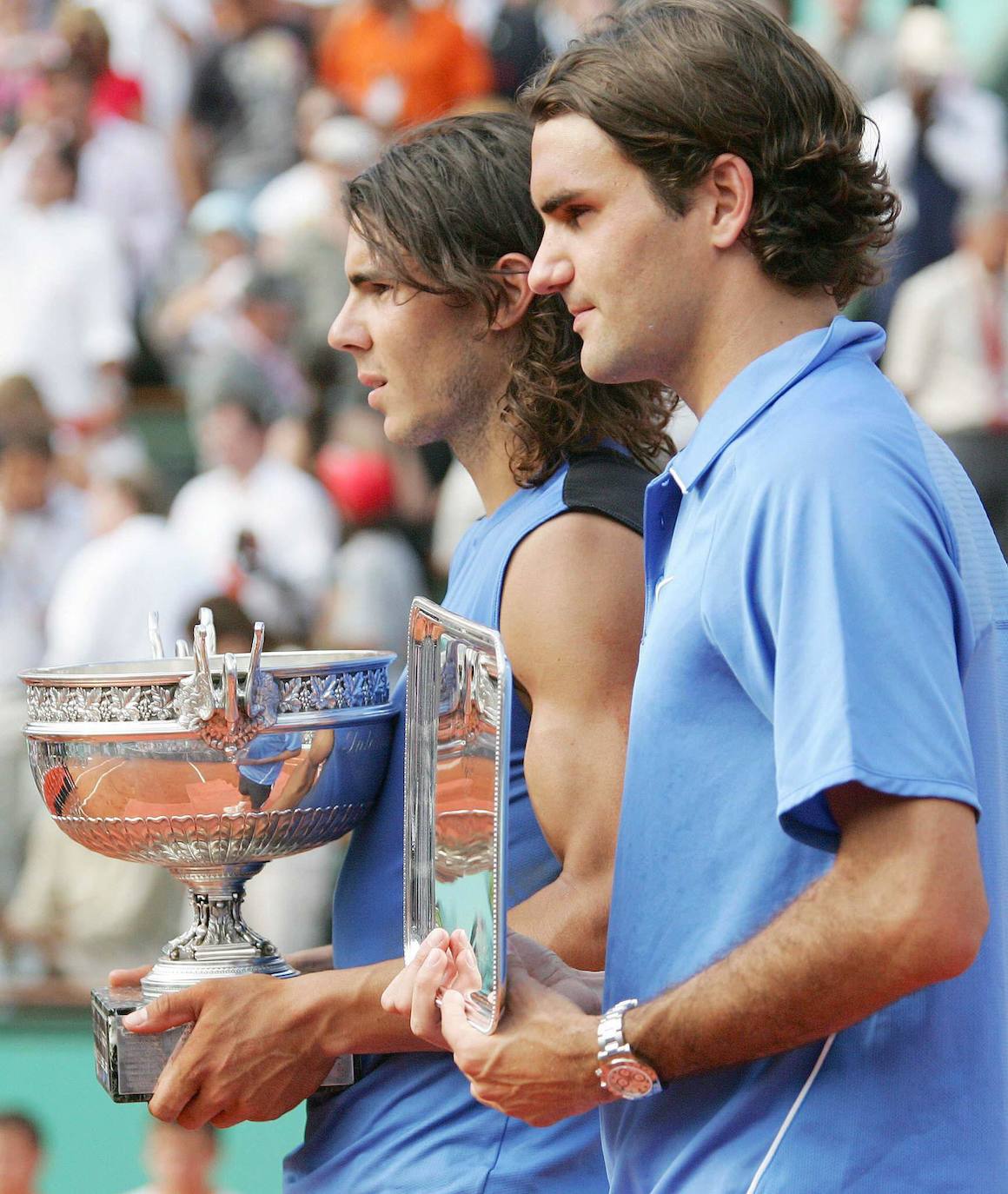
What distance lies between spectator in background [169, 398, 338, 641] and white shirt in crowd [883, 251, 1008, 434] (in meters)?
1.99

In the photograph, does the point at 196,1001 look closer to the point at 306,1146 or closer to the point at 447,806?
the point at 306,1146

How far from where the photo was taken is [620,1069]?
3.99ft

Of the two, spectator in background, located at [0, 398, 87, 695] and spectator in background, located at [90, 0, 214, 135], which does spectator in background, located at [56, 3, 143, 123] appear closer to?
spectator in background, located at [90, 0, 214, 135]

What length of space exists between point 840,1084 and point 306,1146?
867mm

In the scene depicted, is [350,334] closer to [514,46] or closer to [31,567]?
[31,567]

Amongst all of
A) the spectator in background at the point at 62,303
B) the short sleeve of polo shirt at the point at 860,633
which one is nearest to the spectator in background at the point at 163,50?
the spectator in background at the point at 62,303

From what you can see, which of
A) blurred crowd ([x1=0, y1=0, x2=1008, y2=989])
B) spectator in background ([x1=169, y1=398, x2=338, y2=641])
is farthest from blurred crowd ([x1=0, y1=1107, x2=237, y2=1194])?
spectator in background ([x1=169, y1=398, x2=338, y2=641])

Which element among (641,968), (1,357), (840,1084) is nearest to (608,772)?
(641,968)

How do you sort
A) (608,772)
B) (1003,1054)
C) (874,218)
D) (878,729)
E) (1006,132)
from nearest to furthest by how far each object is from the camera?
(878,729), (1003,1054), (874,218), (608,772), (1006,132)

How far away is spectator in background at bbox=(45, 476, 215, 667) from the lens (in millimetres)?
5535

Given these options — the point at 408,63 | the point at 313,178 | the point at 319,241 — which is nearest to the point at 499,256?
the point at 319,241

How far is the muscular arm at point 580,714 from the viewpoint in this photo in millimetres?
1569

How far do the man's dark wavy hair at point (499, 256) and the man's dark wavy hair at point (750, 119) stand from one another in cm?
45

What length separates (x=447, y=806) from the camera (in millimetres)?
1477
